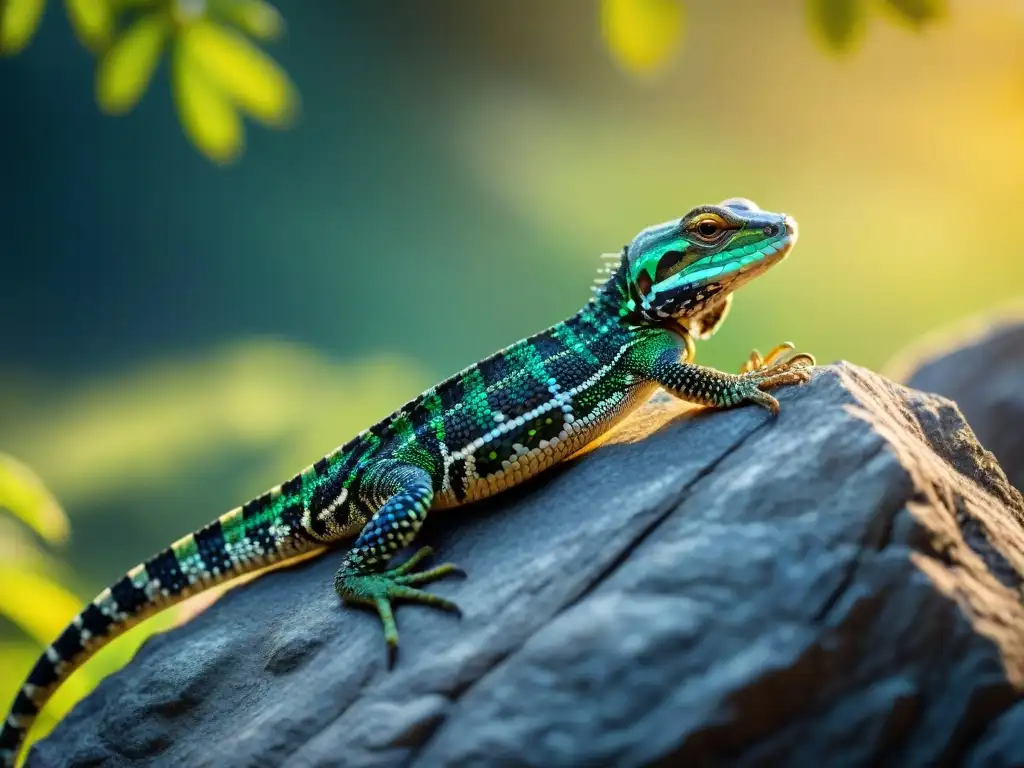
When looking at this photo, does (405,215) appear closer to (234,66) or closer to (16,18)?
(234,66)

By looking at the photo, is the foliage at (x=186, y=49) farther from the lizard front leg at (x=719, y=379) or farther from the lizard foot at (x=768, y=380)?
the lizard foot at (x=768, y=380)

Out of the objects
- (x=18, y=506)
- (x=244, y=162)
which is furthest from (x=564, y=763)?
(x=244, y=162)

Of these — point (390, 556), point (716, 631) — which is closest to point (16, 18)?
point (390, 556)

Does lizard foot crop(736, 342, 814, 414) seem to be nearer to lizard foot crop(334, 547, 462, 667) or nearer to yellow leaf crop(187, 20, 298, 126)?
lizard foot crop(334, 547, 462, 667)

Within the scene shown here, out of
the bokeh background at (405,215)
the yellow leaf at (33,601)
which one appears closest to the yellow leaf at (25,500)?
the yellow leaf at (33,601)

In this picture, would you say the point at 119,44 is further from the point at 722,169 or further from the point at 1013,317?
the point at 1013,317

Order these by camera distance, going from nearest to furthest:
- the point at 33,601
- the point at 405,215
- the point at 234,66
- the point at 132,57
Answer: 1. the point at 132,57
2. the point at 234,66
3. the point at 33,601
4. the point at 405,215
